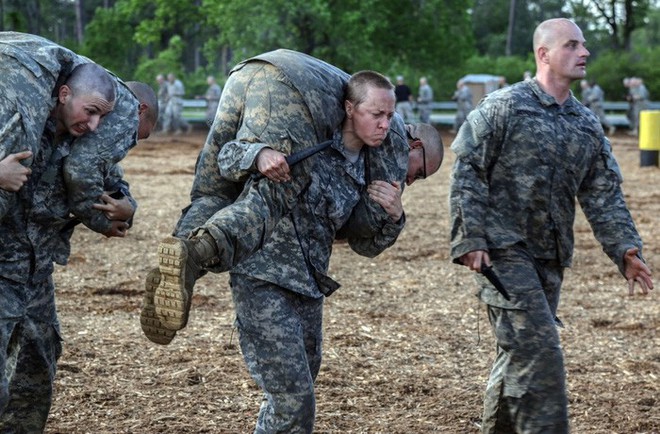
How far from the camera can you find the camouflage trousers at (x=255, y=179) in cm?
458

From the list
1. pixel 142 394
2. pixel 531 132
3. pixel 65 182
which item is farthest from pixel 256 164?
pixel 142 394

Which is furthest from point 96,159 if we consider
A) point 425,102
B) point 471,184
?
point 425,102

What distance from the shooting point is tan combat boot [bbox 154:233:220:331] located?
445cm

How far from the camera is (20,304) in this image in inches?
189

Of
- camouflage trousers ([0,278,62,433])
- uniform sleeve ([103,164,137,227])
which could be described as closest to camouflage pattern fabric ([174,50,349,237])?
uniform sleeve ([103,164,137,227])

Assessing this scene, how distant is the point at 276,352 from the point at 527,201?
149 cm

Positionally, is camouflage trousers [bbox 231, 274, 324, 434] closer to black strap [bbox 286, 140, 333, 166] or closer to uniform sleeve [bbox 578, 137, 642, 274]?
black strap [bbox 286, 140, 333, 166]

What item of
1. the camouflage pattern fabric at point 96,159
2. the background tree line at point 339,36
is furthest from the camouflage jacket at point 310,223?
the background tree line at point 339,36

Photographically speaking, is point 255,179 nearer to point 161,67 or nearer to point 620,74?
point 161,67

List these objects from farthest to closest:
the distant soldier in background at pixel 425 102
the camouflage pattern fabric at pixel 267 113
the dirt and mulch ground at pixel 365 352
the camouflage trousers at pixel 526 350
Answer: the distant soldier in background at pixel 425 102 < the dirt and mulch ground at pixel 365 352 < the camouflage trousers at pixel 526 350 < the camouflage pattern fabric at pixel 267 113

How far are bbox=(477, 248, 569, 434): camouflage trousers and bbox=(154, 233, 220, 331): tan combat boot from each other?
1.50 metres

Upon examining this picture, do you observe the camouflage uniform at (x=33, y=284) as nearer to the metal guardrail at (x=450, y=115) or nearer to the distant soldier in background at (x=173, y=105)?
the distant soldier in background at (x=173, y=105)

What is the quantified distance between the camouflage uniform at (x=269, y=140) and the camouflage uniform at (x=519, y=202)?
0.46 m

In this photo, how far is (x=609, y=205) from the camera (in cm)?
563
